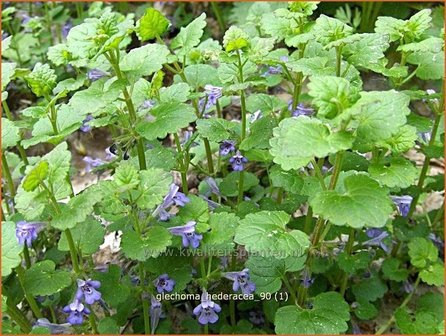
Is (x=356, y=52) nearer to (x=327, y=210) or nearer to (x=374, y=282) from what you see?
(x=327, y=210)

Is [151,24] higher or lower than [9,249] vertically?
higher

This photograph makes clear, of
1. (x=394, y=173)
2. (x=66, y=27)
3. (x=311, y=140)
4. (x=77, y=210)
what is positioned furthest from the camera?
(x=66, y=27)

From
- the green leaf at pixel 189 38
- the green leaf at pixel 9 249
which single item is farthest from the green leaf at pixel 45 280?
the green leaf at pixel 189 38

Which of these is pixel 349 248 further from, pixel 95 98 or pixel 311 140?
pixel 95 98

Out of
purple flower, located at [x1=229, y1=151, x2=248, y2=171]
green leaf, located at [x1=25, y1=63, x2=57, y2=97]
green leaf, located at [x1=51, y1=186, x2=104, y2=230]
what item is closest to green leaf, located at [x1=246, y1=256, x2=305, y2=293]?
purple flower, located at [x1=229, y1=151, x2=248, y2=171]

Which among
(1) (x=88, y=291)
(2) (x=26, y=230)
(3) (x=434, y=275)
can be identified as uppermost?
(2) (x=26, y=230)

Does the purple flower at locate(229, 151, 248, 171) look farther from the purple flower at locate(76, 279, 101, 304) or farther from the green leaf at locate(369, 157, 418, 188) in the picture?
the purple flower at locate(76, 279, 101, 304)

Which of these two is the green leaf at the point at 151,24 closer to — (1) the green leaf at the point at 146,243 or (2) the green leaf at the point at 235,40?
(2) the green leaf at the point at 235,40

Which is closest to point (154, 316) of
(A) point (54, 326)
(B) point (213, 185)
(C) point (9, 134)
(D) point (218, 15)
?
(A) point (54, 326)
